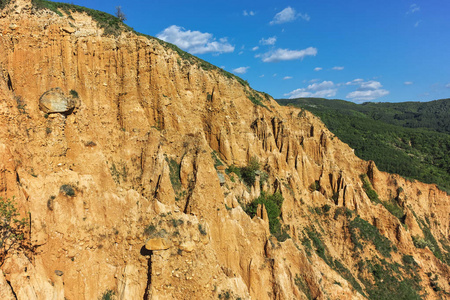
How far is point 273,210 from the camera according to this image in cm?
2570

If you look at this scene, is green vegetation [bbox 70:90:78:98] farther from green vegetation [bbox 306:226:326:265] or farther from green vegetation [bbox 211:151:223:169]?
green vegetation [bbox 306:226:326:265]

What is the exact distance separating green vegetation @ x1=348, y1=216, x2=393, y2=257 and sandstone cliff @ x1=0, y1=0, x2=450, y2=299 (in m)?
0.16

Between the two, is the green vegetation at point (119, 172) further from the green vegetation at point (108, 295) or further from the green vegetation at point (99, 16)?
the green vegetation at point (99, 16)

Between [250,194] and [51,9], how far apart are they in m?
22.6

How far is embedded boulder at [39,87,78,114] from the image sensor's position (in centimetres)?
1768

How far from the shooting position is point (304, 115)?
38781 millimetres

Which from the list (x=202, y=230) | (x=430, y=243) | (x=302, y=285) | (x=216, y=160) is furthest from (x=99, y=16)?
(x=430, y=243)

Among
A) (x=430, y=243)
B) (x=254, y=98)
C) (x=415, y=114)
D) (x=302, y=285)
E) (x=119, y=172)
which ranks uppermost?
(x=415, y=114)

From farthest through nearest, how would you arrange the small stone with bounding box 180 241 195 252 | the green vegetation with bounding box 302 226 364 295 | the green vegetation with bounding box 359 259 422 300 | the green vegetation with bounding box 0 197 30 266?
the green vegetation with bounding box 359 259 422 300 → the green vegetation with bounding box 302 226 364 295 → the small stone with bounding box 180 241 195 252 → the green vegetation with bounding box 0 197 30 266

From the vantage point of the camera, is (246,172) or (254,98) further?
(254,98)

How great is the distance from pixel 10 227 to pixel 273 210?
65.6 ft

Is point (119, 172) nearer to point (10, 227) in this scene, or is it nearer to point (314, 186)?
point (10, 227)

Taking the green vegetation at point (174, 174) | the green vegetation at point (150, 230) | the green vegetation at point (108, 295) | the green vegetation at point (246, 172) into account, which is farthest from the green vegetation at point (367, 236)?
the green vegetation at point (108, 295)

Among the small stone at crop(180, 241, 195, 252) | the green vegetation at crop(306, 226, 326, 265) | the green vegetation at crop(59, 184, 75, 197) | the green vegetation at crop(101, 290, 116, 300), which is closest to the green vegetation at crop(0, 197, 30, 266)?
the green vegetation at crop(59, 184, 75, 197)
